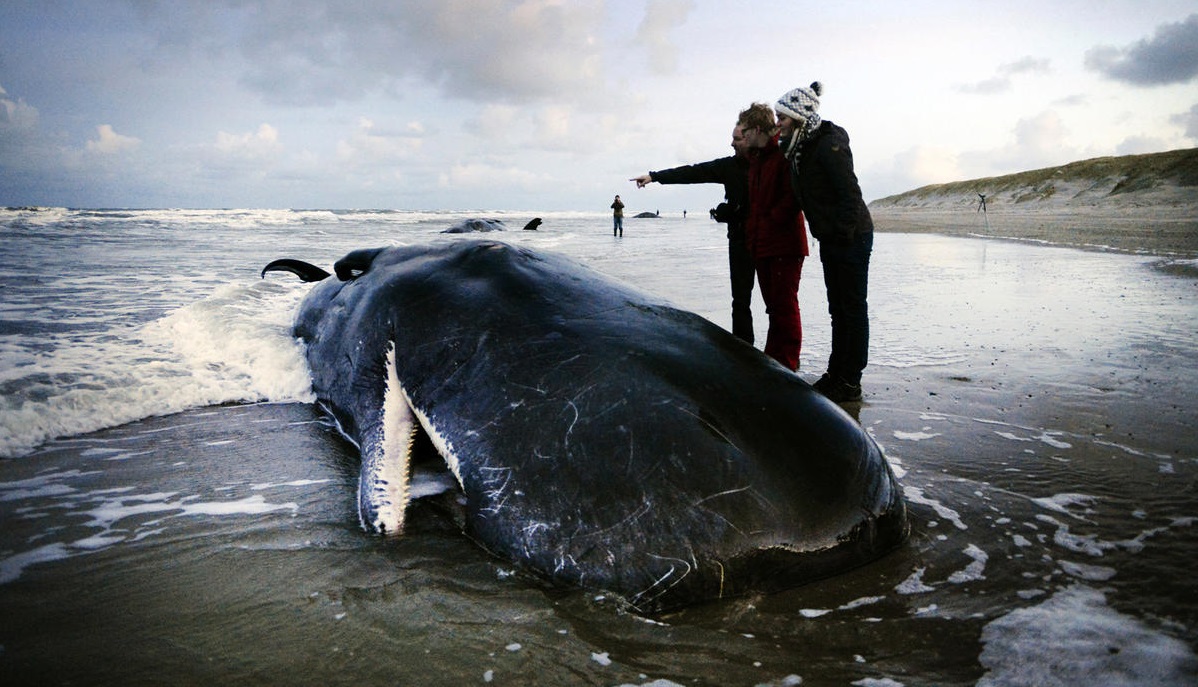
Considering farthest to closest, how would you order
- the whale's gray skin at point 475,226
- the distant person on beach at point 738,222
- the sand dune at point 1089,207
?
the whale's gray skin at point 475,226 < the sand dune at point 1089,207 < the distant person on beach at point 738,222

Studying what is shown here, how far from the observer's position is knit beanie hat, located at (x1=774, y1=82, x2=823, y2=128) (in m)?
4.53

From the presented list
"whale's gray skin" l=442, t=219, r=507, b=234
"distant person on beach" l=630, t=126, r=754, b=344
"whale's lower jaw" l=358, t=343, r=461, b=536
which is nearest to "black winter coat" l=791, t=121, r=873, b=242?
"distant person on beach" l=630, t=126, r=754, b=344

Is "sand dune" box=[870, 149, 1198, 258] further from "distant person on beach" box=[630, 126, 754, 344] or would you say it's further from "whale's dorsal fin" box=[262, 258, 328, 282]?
"whale's dorsal fin" box=[262, 258, 328, 282]

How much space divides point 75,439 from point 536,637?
350cm

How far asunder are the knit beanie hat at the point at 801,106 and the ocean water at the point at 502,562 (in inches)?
76.9

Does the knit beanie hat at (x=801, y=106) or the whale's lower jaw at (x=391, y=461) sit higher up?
the knit beanie hat at (x=801, y=106)

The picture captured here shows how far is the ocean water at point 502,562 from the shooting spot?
190 cm

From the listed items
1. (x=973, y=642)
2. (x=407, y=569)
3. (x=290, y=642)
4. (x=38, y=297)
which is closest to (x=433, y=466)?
(x=407, y=569)

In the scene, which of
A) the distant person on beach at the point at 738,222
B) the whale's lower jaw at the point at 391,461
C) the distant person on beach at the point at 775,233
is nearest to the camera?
the whale's lower jaw at the point at 391,461

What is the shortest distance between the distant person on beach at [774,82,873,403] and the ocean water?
0.38 m

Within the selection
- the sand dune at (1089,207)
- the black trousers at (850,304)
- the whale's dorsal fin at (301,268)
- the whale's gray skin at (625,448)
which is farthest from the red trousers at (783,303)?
the sand dune at (1089,207)

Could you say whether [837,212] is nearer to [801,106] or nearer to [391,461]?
[801,106]

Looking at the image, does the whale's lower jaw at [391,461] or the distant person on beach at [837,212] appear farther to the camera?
the distant person on beach at [837,212]

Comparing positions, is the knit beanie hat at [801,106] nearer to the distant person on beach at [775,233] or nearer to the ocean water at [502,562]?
the distant person on beach at [775,233]
